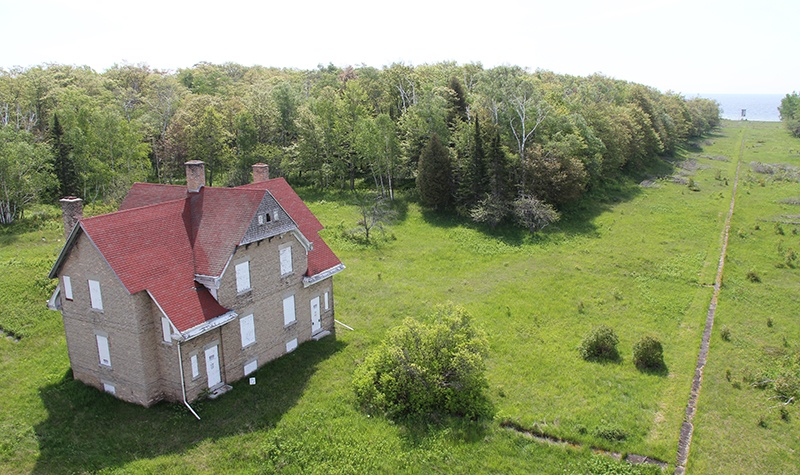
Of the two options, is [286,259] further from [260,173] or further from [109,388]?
[109,388]

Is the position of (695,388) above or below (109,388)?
below

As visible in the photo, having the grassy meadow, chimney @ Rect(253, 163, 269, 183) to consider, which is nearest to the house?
the grassy meadow

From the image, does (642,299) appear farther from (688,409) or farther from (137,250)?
(137,250)

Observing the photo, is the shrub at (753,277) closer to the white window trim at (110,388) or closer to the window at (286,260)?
the window at (286,260)

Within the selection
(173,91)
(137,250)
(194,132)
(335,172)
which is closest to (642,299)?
(137,250)

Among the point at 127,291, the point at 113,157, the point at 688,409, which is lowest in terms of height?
the point at 688,409

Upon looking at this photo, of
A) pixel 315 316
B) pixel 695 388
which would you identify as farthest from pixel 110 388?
pixel 695 388
